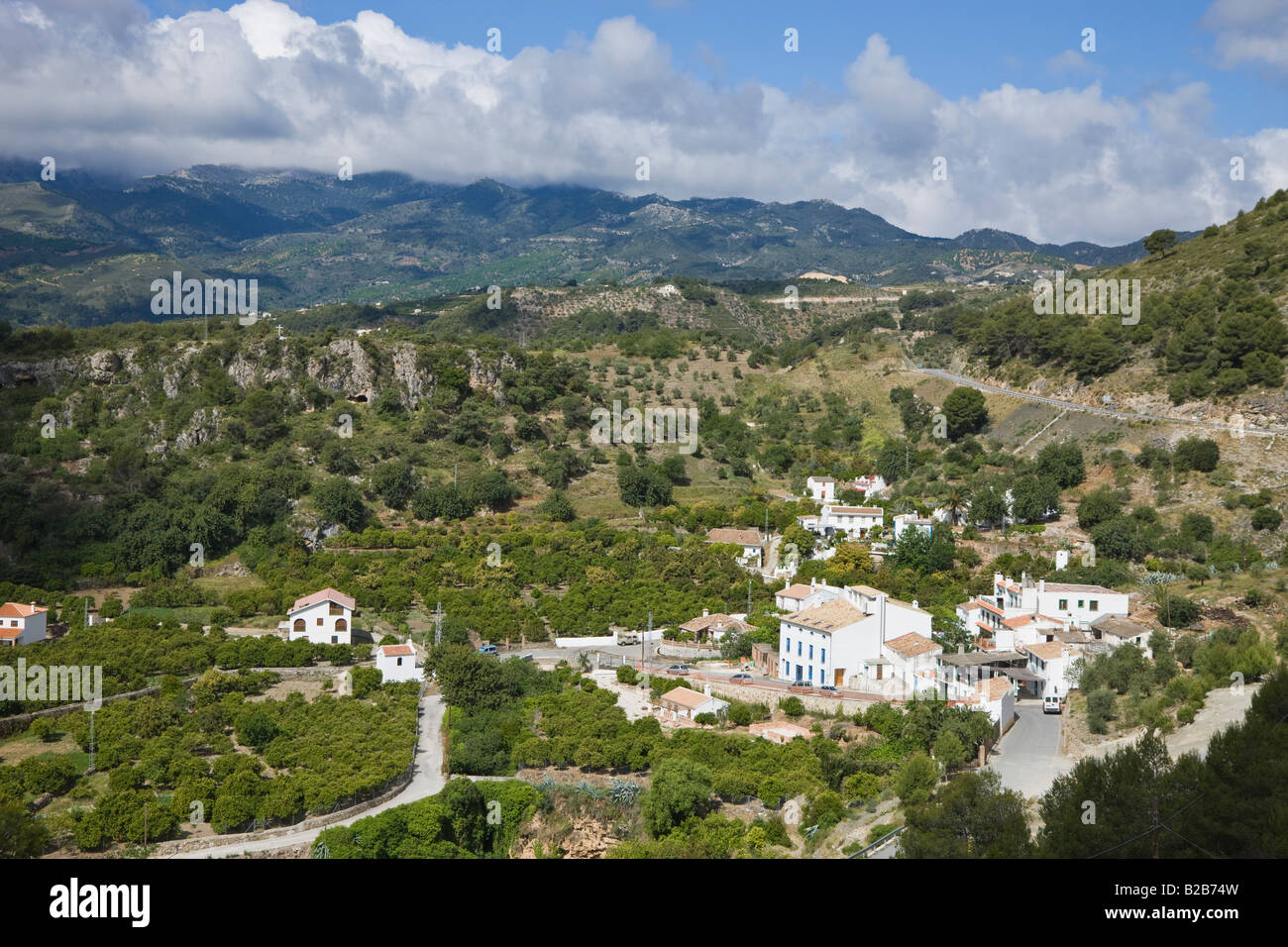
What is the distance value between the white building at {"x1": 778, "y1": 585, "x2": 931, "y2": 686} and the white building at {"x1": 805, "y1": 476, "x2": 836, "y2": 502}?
1656cm

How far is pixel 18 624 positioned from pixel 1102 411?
42.8m

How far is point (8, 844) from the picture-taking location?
50.6 ft

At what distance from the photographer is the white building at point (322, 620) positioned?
29.5m

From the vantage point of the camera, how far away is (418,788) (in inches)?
802

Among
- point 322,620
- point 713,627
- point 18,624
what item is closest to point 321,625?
point 322,620

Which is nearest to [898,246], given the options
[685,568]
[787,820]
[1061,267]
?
[1061,267]

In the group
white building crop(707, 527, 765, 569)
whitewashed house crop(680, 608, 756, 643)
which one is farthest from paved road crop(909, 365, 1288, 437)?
whitewashed house crop(680, 608, 756, 643)

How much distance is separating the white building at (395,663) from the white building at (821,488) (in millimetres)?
22336

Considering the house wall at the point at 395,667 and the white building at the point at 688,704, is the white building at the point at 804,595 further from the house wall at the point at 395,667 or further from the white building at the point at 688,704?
the house wall at the point at 395,667

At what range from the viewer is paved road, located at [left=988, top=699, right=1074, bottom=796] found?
734 inches

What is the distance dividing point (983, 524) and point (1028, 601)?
31.8 ft

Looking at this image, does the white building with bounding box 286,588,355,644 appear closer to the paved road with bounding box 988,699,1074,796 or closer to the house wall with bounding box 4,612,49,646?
the house wall with bounding box 4,612,49,646

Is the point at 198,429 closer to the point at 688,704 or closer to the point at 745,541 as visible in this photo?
the point at 745,541
